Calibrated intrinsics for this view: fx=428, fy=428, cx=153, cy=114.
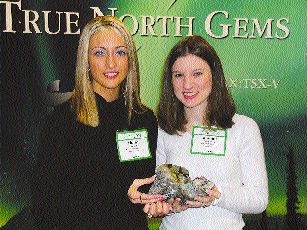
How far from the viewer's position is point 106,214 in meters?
2.09

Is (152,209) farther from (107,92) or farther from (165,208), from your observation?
(107,92)

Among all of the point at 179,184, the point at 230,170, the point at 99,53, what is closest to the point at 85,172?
the point at 179,184

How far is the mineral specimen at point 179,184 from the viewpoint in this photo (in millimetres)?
1886

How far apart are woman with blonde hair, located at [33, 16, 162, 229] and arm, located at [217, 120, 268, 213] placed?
1.13 feet

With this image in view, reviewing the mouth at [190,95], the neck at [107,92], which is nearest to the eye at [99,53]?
the neck at [107,92]

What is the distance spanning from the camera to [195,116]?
82.4 inches

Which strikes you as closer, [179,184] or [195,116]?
[179,184]

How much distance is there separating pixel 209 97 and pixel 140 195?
566 millimetres

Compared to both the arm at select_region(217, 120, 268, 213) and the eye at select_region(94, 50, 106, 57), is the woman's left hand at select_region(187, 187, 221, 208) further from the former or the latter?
the eye at select_region(94, 50, 106, 57)

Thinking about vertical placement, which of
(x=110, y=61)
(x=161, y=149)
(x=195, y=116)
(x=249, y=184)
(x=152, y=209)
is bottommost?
(x=152, y=209)

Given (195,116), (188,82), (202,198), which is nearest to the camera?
(202,198)

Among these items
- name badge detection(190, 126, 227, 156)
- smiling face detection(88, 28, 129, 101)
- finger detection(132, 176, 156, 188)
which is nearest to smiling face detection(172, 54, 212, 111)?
name badge detection(190, 126, 227, 156)

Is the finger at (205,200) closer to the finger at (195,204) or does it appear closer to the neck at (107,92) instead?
the finger at (195,204)

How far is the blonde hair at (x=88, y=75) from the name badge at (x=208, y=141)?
37 cm
